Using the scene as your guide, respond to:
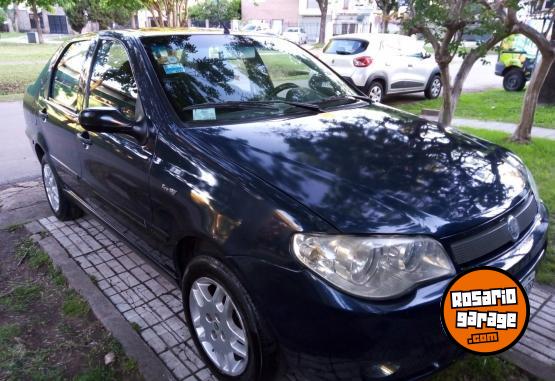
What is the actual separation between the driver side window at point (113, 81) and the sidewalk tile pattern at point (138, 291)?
1.01 metres

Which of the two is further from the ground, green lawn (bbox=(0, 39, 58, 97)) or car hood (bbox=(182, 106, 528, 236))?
car hood (bbox=(182, 106, 528, 236))

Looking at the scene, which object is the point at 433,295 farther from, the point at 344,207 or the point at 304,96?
the point at 304,96

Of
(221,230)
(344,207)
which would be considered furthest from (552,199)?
(221,230)

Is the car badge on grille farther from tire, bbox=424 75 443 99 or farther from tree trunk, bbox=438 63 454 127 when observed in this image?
tire, bbox=424 75 443 99

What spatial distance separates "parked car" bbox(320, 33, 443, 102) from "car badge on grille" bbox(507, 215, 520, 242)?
7821 mm

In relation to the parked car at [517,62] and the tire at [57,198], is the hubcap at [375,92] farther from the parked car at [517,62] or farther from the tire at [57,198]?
the tire at [57,198]

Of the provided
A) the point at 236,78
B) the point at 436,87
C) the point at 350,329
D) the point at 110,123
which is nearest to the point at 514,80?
the point at 436,87

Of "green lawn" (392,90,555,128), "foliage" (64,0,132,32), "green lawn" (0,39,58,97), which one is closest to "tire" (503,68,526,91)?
"green lawn" (392,90,555,128)

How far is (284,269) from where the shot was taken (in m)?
1.72

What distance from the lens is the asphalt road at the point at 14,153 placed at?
18.7 ft

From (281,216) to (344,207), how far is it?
0.26 meters

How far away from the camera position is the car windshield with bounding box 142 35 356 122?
2.58 metres

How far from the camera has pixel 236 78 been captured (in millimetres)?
2865

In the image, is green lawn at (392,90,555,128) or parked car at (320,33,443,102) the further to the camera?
parked car at (320,33,443,102)
